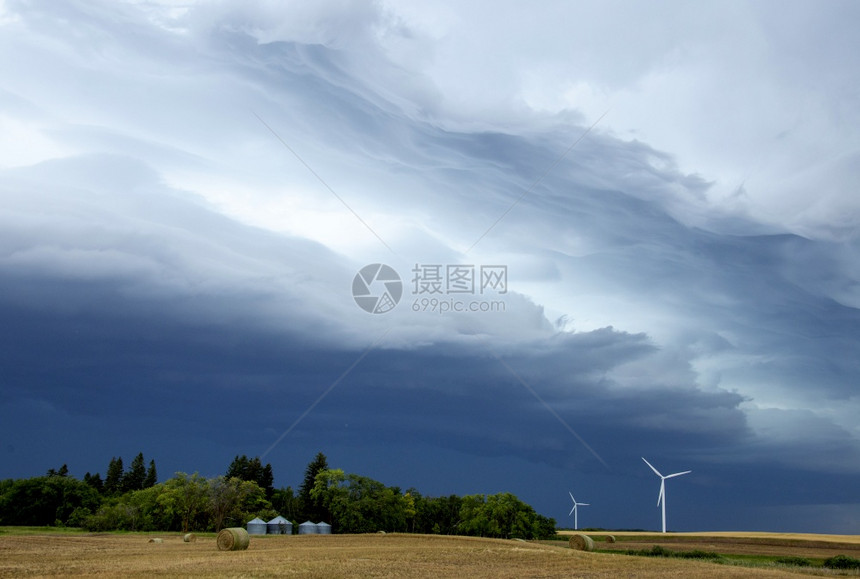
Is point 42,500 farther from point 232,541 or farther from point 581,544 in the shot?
point 581,544

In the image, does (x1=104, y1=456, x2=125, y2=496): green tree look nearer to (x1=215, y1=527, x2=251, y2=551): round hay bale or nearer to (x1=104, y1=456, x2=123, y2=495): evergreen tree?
(x1=104, y1=456, x2=123, y2=495): evergreen tree

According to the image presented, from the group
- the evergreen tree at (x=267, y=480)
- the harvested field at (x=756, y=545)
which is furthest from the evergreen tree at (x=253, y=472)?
the harvested field at (x=756, y=545)

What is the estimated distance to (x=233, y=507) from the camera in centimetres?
12069

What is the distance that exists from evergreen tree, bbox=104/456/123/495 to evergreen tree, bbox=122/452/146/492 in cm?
195

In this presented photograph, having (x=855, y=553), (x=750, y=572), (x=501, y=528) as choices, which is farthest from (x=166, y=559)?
(x=501, y=528)

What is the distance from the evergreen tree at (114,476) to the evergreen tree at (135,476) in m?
1.95

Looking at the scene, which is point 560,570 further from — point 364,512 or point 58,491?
point 58,491

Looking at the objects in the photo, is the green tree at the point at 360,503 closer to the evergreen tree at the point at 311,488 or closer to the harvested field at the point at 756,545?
the evergreen tree at the point at 311,488

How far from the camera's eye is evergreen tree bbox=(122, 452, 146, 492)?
7047 inches

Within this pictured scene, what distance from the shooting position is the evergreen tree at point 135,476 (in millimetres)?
179000

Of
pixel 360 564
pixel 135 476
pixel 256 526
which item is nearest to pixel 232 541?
pixel 360 564

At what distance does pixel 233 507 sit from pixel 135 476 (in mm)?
72721

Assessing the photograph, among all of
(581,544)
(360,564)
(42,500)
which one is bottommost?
(42,500)

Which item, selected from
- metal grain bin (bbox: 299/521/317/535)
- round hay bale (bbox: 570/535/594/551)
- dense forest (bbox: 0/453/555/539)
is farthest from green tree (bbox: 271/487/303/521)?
round hay bale (bbox: 570/535/594/551)
